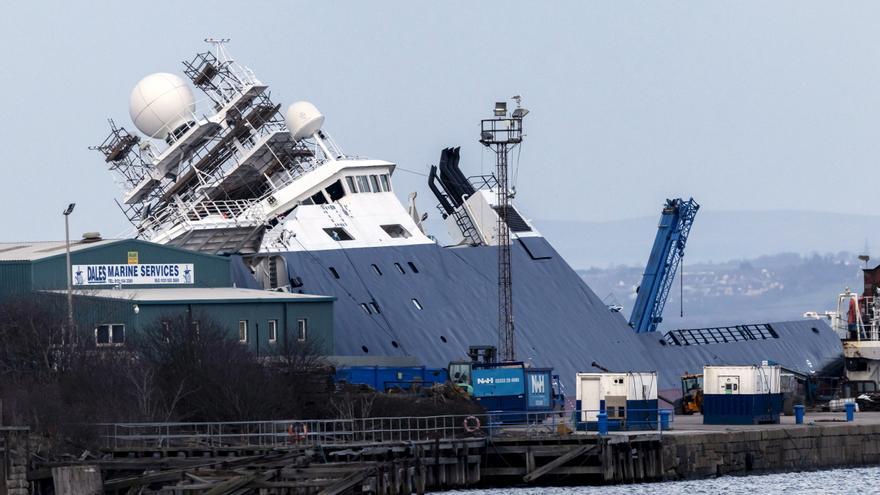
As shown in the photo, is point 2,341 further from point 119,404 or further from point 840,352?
point 840,352

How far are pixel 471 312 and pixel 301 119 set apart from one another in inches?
334

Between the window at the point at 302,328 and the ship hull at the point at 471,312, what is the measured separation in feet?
6.27

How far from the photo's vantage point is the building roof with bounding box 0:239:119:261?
224 feet

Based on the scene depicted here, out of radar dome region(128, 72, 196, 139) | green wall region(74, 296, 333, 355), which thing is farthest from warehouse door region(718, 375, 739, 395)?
radar dome region(128, 72, 196, 139)

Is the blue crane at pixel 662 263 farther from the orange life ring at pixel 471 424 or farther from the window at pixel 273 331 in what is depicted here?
the orange life ring at pixel 471 424

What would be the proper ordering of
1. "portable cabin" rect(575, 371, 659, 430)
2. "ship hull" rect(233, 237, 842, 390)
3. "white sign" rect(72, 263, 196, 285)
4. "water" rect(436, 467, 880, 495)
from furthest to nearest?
"ship hull" rect(233, 237, 842, 390) < "white sign" rect(72, 263, 196, 285) < "portable cabin" rect(575, 371, 659, 430) < "water" rect(436, 467, 880, 495)

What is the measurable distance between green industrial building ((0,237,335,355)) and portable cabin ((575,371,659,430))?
836 centimetres

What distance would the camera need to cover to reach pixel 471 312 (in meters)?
75.9

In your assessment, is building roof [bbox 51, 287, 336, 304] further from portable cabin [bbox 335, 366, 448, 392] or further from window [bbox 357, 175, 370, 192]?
window [bbox 357, 175, 370, 192]

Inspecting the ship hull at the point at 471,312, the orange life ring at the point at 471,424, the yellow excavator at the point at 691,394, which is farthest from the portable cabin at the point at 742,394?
the orange life ring at the point at 471,424

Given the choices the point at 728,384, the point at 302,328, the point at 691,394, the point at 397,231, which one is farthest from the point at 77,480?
the point at 691,394

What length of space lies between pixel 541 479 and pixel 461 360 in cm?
1414

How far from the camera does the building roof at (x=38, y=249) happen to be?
68.4 metres

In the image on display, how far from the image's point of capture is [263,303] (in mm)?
68188
